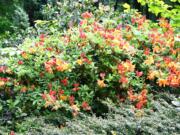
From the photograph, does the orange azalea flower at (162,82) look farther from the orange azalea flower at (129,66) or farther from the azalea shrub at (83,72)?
the orange azalea flower at (129,66)

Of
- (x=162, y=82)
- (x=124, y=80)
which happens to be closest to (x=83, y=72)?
(x=124, y=80)

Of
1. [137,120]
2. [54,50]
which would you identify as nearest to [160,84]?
[137,120]

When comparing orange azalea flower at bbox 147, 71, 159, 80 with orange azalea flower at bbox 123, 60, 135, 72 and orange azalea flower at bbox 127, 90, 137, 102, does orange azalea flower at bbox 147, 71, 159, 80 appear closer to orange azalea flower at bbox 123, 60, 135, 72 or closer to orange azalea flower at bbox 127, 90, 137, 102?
orange azalea flower at bbox 123, 60, 135, 72

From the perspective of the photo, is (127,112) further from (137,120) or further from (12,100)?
(12,100)

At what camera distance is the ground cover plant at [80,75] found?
3992 millimetres

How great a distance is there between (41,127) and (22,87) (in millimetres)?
572

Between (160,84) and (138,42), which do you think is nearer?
(160,84)

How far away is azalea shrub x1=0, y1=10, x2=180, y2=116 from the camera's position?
13.2 ft

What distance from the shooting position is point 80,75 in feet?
13.9

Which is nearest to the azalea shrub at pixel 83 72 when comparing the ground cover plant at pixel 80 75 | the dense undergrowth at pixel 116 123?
the ground cover plant at pixel 80 75

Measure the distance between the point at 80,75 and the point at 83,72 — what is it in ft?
0.17

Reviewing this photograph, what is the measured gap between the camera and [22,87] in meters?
4.02

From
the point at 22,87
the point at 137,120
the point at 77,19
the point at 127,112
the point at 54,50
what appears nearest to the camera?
the point at 137,120

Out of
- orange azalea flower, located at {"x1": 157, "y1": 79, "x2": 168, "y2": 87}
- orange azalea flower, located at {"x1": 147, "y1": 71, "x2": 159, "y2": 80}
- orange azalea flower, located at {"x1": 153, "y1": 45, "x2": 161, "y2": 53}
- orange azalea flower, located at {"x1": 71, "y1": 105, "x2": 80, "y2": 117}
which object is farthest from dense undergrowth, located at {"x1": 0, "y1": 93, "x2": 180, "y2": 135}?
orange azalea flower, located at {"x1": 153, "y1": 45, "x2": 161, "y2": 53}
